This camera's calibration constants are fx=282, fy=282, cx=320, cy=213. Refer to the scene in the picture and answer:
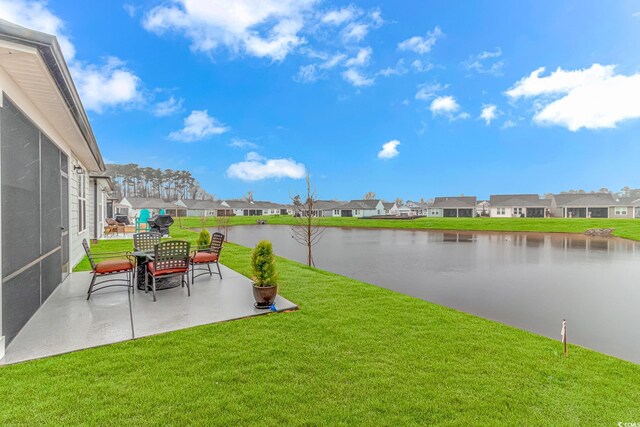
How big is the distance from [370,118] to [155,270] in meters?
49.7

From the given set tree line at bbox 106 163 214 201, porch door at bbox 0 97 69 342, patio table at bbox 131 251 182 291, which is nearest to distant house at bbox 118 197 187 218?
tree line at bbox 106 163 214 201

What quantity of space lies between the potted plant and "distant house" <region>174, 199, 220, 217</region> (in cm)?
5973

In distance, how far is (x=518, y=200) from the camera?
50469 mm

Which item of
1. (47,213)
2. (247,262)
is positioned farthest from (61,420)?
(247,262)

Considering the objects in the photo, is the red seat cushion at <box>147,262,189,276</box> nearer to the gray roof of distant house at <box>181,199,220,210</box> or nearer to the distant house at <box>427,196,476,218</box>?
the distant house at <box>427,196,476,218</box>

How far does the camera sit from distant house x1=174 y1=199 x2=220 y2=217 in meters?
61.0

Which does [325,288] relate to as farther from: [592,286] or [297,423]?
[592,286]

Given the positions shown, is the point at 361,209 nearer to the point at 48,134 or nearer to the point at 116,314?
the point at 48,134

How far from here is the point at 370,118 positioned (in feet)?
164

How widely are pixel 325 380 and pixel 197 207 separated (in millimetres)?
65412

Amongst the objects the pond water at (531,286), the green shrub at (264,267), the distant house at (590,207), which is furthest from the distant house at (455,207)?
the green shrub at (264,267)

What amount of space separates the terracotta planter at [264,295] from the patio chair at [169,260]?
163 centimetres

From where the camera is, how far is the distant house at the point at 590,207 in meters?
42.2

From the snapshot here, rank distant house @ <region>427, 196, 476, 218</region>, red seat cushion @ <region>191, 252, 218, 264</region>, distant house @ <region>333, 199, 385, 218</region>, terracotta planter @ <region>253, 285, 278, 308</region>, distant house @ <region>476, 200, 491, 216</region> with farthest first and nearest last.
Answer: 1. distant house @ <region>333, 199, 385, 218</region>
2. distant house @ <region>476, 200, 491, 216</region>
3. distant house @ <region>427, 196, 476, 218</region>
4. red seat cushion @ <region>191, 252, 218, 264</region>
5. terracotta planter @ <region>253, 285, 278, 308</region>
